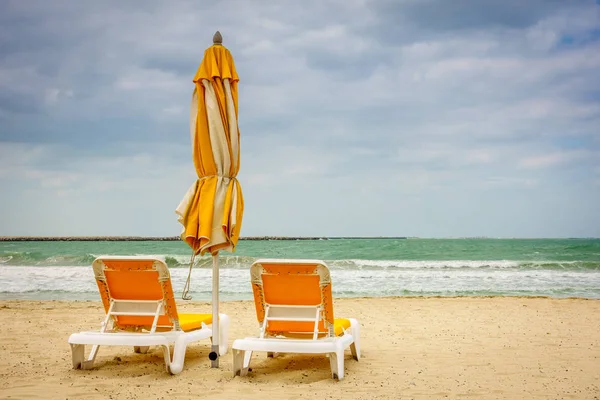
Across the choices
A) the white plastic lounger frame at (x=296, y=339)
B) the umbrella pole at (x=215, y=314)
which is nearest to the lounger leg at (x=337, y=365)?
the white plastic lounger frame at (x=296, y=339)

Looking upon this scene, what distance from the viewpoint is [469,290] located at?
16328mm

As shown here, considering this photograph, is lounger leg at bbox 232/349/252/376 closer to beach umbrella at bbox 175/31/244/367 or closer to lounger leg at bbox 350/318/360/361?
beach umbrella at bbox 175/31/244/367

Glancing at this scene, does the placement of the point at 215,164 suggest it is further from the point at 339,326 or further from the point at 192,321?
the point at 339,326

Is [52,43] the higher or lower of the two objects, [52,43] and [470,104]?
the higher

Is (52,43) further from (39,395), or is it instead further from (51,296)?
(39,395)

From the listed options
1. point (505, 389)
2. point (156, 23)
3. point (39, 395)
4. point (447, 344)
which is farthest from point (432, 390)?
point (156, 23)

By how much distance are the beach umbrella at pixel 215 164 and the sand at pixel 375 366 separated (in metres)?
0.88

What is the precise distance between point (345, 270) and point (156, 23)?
13.3 metres

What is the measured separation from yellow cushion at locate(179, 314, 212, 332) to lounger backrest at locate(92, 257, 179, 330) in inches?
5.5

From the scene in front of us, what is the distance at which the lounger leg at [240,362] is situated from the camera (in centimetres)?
494

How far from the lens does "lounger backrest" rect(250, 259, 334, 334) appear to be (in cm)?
486

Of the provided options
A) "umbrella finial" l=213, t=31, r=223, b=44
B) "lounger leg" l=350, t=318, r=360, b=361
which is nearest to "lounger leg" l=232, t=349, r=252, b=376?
"lounger leg" l=350, t=318, r=360, b=361

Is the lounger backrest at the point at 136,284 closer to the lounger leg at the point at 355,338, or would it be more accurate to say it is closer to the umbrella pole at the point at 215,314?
the umbrella pole at the point at 215,314

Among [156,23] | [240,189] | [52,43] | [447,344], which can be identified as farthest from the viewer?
[52,43]
